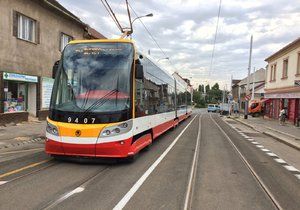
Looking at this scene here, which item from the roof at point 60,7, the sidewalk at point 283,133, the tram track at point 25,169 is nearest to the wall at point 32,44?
the roof at point 60,7

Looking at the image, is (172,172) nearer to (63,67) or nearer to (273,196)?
(273,196)

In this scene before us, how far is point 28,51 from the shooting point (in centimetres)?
2136

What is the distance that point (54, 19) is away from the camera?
24594 millimetres

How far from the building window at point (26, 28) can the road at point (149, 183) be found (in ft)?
37.2

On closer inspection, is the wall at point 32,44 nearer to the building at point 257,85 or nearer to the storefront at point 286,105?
the storefront at point 286,105

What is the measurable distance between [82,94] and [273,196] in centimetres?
507

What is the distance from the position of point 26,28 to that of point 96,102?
→ 1430 centimetres

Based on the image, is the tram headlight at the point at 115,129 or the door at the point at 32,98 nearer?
Answer: the tram headlight at the point at 115,129

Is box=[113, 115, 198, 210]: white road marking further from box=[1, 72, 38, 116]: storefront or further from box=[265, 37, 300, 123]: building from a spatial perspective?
box=[265, 37, 300, 123]: building

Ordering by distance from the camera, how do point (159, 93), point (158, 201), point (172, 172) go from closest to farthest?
point (158, 201) → point (172, 172) → point (159, 93)

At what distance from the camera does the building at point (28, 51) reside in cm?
1898

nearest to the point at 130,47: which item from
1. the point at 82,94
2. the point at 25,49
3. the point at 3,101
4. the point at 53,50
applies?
the point at 82,94

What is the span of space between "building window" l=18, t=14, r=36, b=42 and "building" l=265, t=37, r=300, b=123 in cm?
1887

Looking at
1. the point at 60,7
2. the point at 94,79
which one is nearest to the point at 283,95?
the point at 60,7
